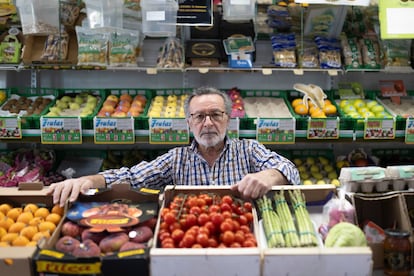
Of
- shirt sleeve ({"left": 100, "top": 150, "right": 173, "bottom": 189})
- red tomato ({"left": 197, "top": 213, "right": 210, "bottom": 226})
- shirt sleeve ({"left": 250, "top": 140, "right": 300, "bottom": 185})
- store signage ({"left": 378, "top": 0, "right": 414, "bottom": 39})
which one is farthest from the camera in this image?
store signage ({"left": 378, "top": 0, "right": 414, "bottom": 39})


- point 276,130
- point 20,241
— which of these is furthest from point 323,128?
point 20,241

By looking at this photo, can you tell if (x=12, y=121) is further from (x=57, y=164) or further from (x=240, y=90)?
(x=240, y=90)

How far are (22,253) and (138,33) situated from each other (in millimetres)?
2583

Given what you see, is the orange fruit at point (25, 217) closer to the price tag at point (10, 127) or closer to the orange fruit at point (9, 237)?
the orange fruit at point (9, 237)

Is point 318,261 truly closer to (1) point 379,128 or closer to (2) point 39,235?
(2) point 39,235

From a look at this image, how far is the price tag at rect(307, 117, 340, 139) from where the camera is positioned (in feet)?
11.3

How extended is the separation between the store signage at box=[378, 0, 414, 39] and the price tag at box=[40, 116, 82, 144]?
7.43 feet

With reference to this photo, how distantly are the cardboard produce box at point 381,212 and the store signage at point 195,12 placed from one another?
199 cm

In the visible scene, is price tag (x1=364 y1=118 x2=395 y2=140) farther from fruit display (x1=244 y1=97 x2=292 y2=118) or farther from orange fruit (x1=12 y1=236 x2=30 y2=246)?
orange fruit (x1=12 y1=236 x2=30 y2=246)

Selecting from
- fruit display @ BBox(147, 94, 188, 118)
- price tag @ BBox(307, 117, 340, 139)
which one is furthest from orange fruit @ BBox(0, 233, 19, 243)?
price tag @ BBox(307, 117, 340, 139)

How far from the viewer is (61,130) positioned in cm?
343

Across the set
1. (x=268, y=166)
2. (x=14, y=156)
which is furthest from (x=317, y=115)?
(x=14, y=156)

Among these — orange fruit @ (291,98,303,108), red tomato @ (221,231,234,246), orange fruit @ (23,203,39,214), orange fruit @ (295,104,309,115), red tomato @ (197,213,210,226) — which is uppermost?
orange fruit @ (291,98,303,108)

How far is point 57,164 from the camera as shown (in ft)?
13.3
